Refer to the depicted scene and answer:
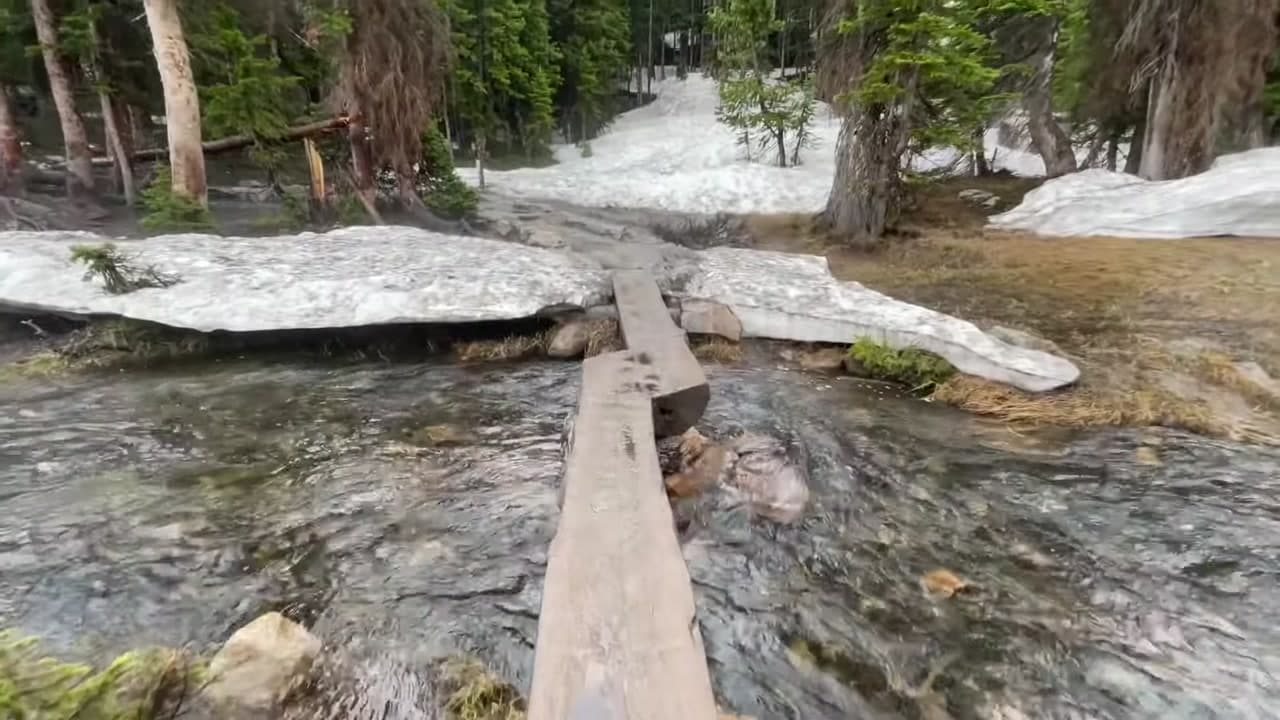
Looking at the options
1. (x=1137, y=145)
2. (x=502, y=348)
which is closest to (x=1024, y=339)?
(x=502, y=348)

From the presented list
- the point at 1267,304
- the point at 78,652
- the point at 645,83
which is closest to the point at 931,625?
the point at 78,652

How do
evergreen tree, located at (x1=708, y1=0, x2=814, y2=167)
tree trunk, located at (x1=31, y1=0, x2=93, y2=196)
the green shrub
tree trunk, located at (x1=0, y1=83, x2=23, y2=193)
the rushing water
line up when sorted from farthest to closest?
evergreen tree, located at (x1=708, y1=0, x2=814, y2=167)
the green shrub
tree trunk, located at (x1=0, y1=83, x2=23, y2=193)
tree trunk, located at (x1=31, y1=0, x2=93, y2=196)
the rushing water

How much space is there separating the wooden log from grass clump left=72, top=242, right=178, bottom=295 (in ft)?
18.5

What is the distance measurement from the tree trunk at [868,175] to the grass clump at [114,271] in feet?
35.2

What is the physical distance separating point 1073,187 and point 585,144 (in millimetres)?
20179

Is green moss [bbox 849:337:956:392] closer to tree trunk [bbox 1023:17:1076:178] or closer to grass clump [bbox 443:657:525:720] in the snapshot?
grass clump [bbox 443:657:525:720]

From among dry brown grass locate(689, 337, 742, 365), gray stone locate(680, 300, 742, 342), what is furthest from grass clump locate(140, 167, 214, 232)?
dry brown grass locate(689, 337, 742, 365)

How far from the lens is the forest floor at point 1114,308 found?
5.29 meters

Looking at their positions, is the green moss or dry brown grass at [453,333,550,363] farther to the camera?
dry brown grass at [453,333,550,363]

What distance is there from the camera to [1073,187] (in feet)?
40.1

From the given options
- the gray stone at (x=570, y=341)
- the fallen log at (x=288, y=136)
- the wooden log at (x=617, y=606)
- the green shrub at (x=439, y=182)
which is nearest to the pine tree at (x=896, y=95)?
the gray stone at (x=570, y=341)

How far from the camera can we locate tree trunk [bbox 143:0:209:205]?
28.9ft

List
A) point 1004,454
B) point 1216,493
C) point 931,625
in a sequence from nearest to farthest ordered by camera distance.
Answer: point 931,625, point 1216,493, point 1004,454

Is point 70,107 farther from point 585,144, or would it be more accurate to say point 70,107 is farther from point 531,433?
point 585,144
